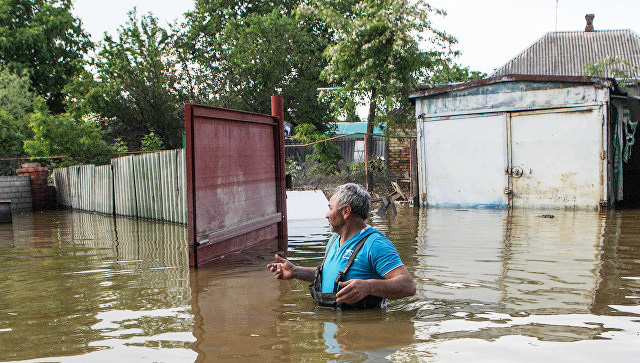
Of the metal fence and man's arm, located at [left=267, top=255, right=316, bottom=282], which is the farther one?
the metal fence

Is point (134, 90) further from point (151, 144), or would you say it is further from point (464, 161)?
point (464, 161)

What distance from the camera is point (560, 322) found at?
4469 mm

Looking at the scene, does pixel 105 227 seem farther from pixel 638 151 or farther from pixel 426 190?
pixel 638 151

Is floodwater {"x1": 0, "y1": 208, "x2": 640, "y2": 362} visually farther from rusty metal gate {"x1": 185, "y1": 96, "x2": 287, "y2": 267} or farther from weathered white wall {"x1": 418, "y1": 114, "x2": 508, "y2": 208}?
weathered white wall {"x1": 418, "y1": 114, "x2": 508, "y2": 208}

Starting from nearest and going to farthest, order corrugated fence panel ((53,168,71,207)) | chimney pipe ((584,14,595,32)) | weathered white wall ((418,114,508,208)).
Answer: weathered white wall ((418,114,508,208)) < corrugated fence panel ((53,168,71,207)) < chimney pipe ((584,14,595,32))

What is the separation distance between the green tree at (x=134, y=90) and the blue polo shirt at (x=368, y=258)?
82.3 feet

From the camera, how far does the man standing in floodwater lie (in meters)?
4.24

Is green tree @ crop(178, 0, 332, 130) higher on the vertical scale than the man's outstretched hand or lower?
higher

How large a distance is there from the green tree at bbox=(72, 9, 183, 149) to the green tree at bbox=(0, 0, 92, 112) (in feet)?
21.2

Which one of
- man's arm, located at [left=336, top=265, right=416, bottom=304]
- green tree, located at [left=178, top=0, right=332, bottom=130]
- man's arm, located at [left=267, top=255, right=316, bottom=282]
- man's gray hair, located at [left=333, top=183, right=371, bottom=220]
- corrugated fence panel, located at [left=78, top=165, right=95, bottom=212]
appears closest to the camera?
man's arm, located at [left=336, top=265, right=416, bottom=304]

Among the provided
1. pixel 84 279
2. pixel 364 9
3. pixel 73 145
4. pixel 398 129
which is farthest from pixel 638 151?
pixel 73 145

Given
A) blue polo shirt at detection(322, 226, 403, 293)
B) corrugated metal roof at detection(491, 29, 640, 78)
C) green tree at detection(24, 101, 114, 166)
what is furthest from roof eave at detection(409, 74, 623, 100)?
corrugated metal roof at detection(491, 29, 640, 78)

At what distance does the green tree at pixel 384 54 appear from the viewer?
2005 cm

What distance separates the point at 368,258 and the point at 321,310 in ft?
2.67
